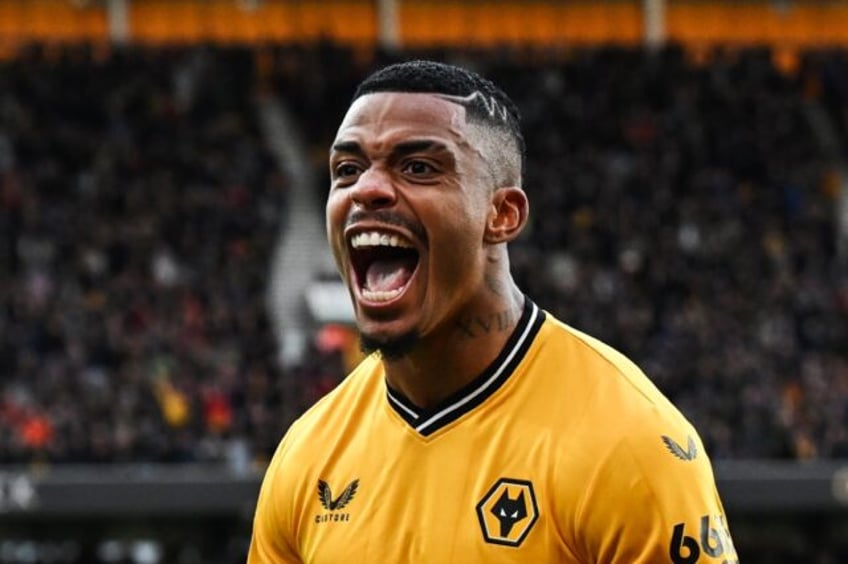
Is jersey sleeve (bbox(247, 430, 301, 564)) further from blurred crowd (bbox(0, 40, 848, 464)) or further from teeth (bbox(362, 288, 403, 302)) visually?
blurred crowd (bbox(0, 40, 848, 464))

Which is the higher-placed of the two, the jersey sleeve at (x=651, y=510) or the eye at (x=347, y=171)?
the eye at (x=347, y=171)

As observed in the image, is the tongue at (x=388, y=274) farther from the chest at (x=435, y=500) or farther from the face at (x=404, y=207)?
the chest at (x=435, y=500)

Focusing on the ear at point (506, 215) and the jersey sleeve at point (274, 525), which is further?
the jersey sleeve at point (274, 525)

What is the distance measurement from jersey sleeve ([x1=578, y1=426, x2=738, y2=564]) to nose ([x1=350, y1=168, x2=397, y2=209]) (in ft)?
2.08

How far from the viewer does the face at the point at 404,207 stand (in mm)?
3375

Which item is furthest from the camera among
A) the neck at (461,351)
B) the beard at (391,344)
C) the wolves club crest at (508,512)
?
the neck at (461,351)

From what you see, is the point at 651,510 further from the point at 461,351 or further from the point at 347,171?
the point at 347,171

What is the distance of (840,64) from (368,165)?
2628cm

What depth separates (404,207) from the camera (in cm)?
338

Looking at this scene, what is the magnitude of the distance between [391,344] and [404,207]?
10.6 inches

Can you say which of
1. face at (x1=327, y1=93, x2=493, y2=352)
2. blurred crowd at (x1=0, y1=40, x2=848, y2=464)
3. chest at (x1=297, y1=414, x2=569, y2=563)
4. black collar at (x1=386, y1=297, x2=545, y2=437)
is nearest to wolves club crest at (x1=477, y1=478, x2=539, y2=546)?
chest at (x1=297, y1=414, x2=569, y2=563)

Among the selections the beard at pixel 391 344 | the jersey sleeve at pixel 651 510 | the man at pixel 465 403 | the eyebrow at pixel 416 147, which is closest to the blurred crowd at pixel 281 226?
the man at pixel 465 403

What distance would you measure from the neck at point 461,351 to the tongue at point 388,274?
0.21 meters

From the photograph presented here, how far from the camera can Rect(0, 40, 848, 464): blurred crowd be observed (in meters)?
19.4
